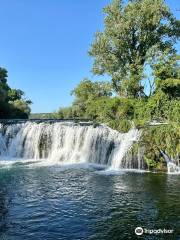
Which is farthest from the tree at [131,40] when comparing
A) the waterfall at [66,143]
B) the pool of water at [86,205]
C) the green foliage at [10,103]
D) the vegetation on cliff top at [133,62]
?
the pool of water at [86,205]

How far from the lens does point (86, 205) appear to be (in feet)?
49.8

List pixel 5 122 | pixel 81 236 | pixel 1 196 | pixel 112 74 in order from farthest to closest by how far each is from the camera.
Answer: pixel 112 74 → pixel 5 122 → pixel 1 196 → pixel 81 236

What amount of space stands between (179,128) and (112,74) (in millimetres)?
17062

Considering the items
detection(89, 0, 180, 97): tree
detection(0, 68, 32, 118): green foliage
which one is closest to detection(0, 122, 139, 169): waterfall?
detection(89, 0, 180, 97): tree

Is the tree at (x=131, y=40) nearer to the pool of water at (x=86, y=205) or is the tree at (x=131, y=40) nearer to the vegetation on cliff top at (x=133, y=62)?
the vegetation on cliff top at (x=133, y=62)

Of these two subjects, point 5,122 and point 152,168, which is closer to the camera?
point 152,168

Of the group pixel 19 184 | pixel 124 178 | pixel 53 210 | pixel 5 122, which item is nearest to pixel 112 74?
pixel 5 122

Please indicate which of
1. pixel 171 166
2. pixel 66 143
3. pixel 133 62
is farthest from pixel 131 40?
pixel 171 166

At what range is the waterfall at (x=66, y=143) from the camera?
2678cm

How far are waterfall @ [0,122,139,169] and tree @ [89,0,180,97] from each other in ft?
36.1

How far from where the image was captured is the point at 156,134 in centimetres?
2508

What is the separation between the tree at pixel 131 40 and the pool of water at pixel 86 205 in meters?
18.8

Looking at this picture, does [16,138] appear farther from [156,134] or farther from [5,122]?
[156,134]

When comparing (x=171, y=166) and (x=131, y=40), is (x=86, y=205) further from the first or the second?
(x=131, y=40)
